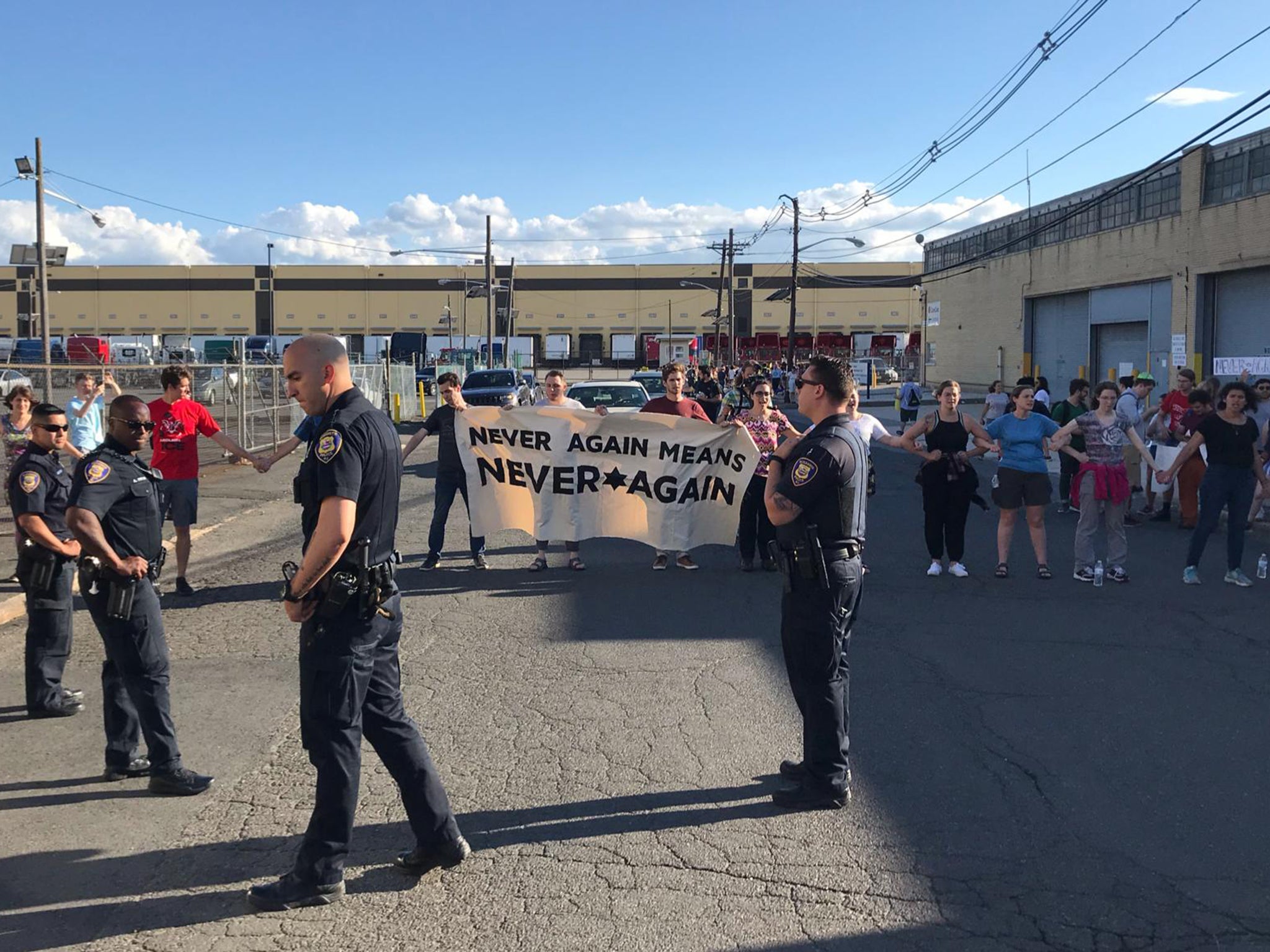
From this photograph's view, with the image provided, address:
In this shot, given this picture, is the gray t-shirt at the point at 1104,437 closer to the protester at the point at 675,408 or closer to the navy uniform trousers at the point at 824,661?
the protester at the point at 675,408

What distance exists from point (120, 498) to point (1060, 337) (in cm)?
3667

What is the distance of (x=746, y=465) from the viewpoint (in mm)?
10617

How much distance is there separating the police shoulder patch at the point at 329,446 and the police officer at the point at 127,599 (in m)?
1.79

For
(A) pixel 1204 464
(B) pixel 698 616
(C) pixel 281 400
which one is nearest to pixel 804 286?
(C) pixel 281 400

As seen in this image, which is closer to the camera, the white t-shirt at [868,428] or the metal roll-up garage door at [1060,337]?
the white t-shirt at [868,428]

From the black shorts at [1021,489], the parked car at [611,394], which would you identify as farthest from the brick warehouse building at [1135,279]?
the black shorts at [1021,489]

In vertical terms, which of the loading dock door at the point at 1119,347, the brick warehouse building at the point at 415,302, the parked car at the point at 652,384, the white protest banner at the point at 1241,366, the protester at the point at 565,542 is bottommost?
the protester at the point at 565,542

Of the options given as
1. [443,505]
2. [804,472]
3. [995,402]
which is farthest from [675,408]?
[995,402]

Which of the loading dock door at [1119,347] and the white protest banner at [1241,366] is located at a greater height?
the loading dock door at [1119,347]

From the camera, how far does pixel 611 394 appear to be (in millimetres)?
22109

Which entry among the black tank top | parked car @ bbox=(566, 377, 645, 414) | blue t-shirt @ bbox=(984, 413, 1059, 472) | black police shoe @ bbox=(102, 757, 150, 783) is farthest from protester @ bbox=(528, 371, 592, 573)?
parked car @ bbox=(566, 377, 645, 414)

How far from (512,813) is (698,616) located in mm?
4033

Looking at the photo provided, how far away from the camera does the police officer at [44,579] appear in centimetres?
632

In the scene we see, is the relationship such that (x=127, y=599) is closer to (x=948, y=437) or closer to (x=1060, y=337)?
(x=948, y=437)
